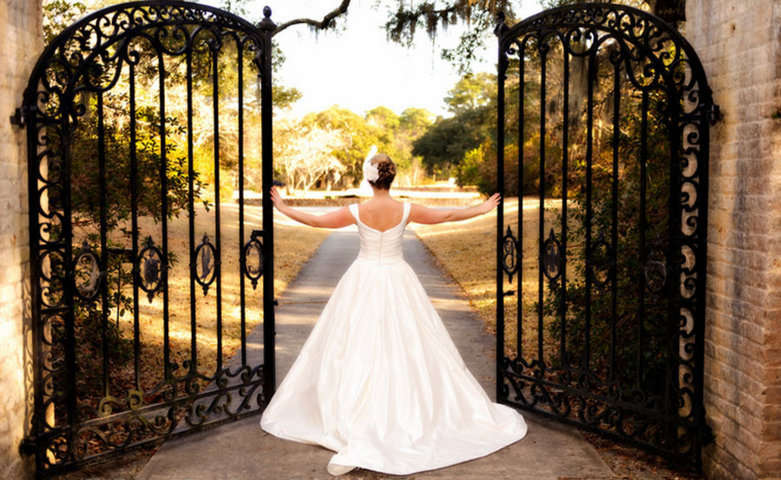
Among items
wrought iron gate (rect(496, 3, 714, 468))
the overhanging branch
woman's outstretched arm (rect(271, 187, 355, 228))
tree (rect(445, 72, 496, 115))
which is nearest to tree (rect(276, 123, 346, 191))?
tree (rect(445, 72, 496, 115))

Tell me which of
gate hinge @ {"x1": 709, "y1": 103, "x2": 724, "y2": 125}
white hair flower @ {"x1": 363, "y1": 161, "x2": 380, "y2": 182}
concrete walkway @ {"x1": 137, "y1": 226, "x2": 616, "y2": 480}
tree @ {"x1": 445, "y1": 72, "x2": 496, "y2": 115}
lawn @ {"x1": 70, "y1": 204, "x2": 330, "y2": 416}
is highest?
tree @ {"x1": 445, "y1": 72, "x2": 496, "y2": 115}

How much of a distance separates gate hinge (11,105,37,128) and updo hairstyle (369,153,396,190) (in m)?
2.12

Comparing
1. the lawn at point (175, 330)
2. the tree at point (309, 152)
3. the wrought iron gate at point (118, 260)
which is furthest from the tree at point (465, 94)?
the wrought iron gate at point (118, 260)

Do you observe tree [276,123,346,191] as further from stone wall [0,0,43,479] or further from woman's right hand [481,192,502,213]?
stone wall [0,0,43,479]

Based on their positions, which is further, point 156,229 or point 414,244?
point 414,244

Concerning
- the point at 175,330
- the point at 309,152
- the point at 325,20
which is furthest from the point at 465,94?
the point at 175,330

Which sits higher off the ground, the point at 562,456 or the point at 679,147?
the point at 679,147

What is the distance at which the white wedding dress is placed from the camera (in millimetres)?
4656

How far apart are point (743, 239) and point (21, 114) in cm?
414

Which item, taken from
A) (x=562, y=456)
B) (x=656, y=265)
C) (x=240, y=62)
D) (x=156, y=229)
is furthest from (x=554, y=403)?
(x=156, y=229)

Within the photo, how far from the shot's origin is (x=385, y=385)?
4.76 m

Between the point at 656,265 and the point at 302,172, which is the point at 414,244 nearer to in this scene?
the point at 656,265

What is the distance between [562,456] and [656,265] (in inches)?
53.6

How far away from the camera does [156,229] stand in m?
17.8
